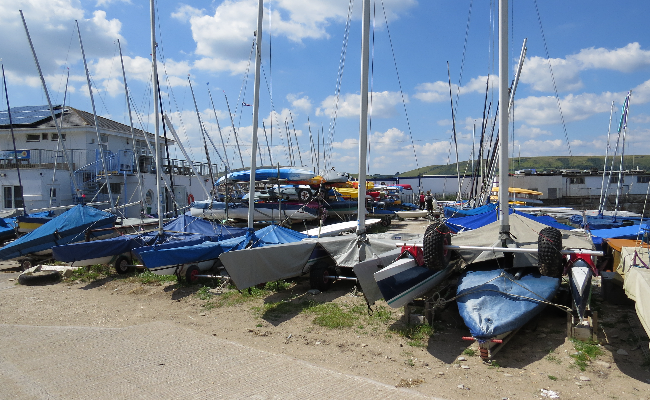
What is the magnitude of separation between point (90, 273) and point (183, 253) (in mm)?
4606

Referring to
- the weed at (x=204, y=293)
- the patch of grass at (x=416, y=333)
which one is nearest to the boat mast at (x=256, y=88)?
the weed at (x=204, y=293)

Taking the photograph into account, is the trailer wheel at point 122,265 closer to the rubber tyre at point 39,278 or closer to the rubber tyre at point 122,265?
the rubber tyre at point 122,265

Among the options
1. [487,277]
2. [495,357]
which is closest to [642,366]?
[495,357]

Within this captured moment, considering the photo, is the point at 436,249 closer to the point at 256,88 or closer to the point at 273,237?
the point at 273,237

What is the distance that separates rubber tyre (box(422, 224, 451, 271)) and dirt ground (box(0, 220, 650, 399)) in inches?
46.0

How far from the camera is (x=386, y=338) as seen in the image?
29.0 feet

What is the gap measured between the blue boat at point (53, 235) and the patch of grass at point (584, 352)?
681 inches

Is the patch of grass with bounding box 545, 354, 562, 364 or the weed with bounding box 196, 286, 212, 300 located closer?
the patch of grass with bounding box 545, 354, 562, 364

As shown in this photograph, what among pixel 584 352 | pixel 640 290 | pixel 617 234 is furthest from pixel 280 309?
pixel 617 234

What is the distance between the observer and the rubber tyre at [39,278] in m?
14.6

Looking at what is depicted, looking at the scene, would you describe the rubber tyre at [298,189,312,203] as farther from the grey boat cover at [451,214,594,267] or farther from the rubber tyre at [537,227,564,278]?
the rubber tyre at [537,227,564,278]

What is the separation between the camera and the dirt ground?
22.1 feet

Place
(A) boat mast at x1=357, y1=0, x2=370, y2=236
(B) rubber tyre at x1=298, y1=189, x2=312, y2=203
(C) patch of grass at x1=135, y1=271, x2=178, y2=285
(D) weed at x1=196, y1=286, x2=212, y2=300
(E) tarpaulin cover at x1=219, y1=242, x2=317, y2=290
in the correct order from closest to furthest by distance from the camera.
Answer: (E) tarpaulin cover at x1=219, y1=242, x2=317, y2=290 → (A) boat mast at x1=357, y1=0, x2=370, y2=236 → (D) weed at x1=196, y1=286, x2=212, y2=300 → (C) patch of grass at x1=135, y1=271, x2=178, y2=285 → (B) rubber tyre at x1=298, y1=189, x2=312, y2=203

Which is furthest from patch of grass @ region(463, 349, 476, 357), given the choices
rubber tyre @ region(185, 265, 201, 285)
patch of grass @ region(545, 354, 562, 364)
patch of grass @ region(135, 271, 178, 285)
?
patch of grass @ region(135, 271, 178, 285)
